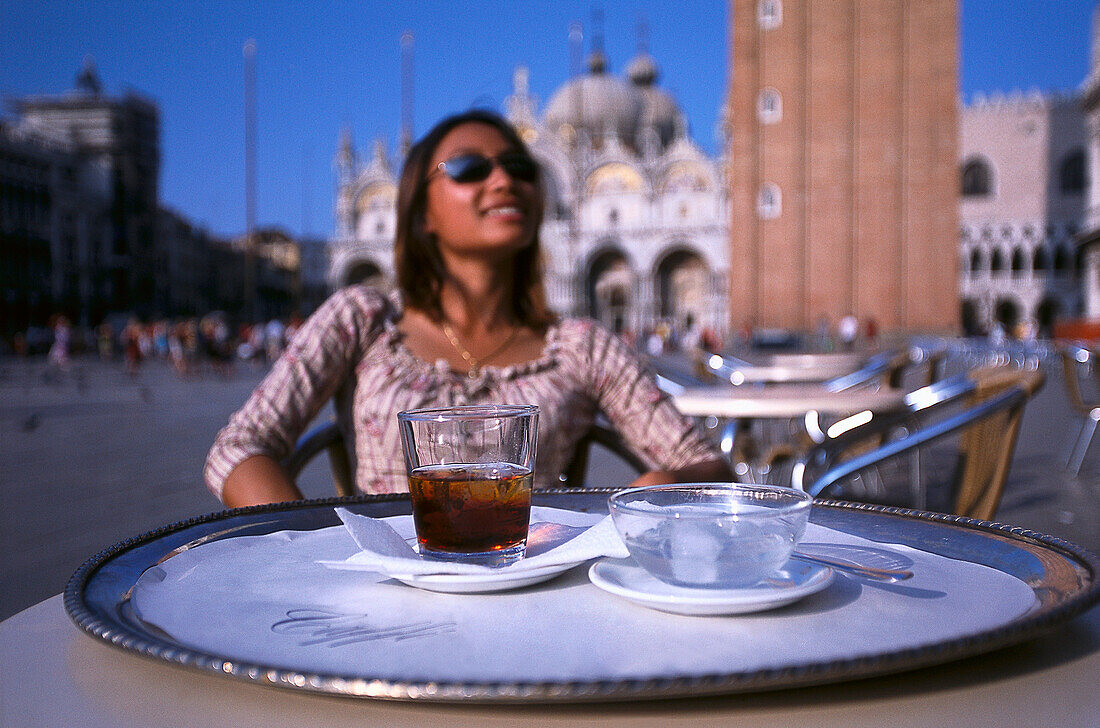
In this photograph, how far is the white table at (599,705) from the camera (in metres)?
0.48

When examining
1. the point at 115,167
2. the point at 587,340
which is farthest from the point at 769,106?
the point at 115,167

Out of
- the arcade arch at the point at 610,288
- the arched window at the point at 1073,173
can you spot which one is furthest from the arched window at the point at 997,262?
the arcade arch at the point at 610,288

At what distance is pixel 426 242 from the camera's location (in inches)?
72.4

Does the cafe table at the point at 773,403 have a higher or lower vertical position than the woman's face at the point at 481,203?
lower

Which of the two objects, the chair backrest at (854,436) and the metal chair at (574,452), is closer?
the metal chair at (574,452)

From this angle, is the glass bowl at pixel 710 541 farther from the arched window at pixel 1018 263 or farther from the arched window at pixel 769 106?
the arched window at pixel 1018 263

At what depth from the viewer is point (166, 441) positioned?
6242 millimetres

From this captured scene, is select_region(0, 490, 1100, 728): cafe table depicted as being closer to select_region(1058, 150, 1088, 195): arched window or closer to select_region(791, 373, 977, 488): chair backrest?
select_region(791, 373, 977, 488): chair backrest

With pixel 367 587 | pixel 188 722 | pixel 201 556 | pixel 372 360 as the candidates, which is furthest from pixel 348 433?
pixel 188 722

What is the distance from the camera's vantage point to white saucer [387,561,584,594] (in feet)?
2.10

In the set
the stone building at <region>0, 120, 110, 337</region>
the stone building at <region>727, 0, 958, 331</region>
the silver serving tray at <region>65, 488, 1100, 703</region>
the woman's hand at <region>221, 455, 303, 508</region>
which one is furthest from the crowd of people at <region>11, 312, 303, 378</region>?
the stone building at <region>727, 0, 958, 331</region>

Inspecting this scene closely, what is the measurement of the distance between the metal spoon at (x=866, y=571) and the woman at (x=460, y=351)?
25.1 inches

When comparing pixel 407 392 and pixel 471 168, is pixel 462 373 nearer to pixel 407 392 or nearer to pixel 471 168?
pixel 407 392

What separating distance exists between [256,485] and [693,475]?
0.65 meters
